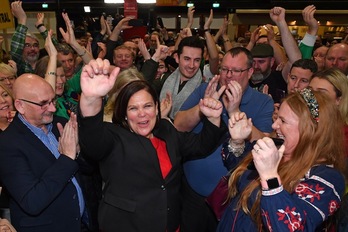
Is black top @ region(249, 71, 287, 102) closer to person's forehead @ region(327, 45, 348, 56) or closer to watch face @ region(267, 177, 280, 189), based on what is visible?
person's forehead @ region(327, 45, 348, 56)

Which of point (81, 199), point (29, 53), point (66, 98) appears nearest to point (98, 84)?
point (81, 199)

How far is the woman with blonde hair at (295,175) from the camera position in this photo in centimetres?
141

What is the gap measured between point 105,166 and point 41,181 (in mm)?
353

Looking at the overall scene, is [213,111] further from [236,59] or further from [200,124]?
[236,59]

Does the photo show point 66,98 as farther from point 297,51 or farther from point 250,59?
point 297,51

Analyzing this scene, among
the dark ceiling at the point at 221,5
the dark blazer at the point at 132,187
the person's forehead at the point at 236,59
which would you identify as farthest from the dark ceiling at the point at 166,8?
the dark blazer at the point at 132,187

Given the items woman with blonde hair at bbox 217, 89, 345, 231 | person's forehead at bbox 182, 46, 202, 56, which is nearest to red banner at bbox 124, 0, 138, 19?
person's forehead at bbox 182, 46, 202, 56

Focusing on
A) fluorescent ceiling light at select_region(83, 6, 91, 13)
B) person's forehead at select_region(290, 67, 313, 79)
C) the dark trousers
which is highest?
fluorescent ceiling light at select_region(83, 6, 91, 13)

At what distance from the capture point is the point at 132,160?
75.4 inches

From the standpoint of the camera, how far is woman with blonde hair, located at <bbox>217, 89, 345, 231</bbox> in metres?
1.41

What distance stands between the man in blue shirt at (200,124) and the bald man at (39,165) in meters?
0.86

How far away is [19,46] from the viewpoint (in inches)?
162

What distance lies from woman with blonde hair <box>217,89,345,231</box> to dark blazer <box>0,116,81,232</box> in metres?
0.95

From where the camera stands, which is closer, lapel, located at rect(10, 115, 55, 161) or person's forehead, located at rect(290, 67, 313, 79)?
lapel, located at rect(10, 115, 55, 161)
